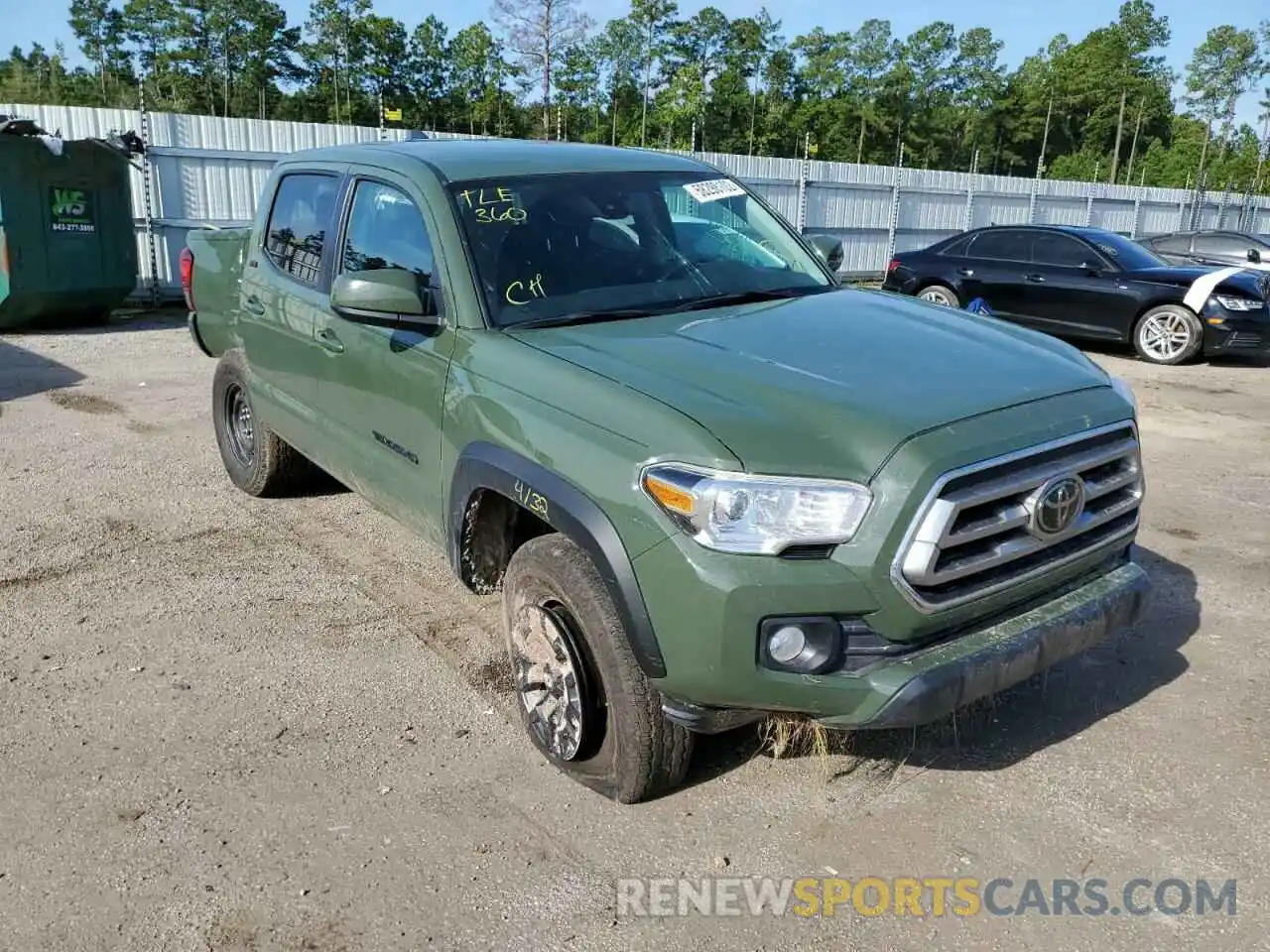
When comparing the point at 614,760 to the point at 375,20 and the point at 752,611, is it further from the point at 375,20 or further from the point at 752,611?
the point at 375,20

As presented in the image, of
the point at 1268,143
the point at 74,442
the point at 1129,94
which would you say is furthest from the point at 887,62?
the point at 74,442

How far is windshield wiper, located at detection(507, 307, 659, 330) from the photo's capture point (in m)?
3.39

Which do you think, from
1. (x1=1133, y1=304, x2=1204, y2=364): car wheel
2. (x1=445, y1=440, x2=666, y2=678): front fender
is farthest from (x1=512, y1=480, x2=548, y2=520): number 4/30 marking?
(x1=1133, y1=304, x2=1204, y2=364): car wheel

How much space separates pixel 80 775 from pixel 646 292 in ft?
7.98

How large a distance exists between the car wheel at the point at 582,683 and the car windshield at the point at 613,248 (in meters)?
0.92

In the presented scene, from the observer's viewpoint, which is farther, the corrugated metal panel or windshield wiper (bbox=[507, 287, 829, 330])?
the corrugated metal panel

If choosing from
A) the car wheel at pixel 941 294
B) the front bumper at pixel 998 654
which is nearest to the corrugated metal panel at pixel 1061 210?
the car wheel at pixel 941 294

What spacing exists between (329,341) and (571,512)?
1.91m

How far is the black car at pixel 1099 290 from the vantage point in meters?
11.2

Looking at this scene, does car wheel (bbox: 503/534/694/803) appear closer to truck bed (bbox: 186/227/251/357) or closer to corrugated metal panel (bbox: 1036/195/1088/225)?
truck bed (bbox: 186/227/251/357)

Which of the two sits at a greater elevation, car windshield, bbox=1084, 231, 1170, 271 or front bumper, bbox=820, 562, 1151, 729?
car windshield, bbox=1084, 231, 1170, 271

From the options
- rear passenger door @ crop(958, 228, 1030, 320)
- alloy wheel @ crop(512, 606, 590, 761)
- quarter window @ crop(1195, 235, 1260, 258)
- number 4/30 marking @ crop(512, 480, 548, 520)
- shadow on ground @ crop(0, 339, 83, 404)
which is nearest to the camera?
number 4/30 marking @ crop(512, 480, 548, 520)

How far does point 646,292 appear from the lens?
11.9 feet

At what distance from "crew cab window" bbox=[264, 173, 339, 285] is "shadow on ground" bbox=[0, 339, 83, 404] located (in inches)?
179
